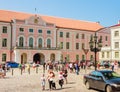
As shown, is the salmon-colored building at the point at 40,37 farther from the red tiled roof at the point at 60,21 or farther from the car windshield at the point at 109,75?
the car windshield at the point at 109,75

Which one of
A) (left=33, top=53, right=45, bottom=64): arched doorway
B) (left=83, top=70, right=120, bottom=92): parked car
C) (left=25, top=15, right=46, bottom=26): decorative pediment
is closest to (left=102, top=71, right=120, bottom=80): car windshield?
(left=83, top=70, right=120, bottom=92): parked car

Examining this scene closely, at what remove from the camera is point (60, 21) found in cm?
6656

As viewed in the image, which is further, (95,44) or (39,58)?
(39,58)

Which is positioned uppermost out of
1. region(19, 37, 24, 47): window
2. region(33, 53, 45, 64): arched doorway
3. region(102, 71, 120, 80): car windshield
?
region(19, 37, 24, 47): window

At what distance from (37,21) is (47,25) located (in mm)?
2790

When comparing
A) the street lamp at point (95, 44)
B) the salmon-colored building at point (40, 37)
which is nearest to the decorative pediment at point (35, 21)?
the salmon-colored building at point (40, 37)

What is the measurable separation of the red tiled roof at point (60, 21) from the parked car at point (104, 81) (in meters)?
39.8

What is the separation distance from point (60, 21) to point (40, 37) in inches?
376

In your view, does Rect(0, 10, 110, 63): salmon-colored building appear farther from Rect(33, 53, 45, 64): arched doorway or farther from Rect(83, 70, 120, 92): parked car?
Rect(83, 70, 120, 92): parked car

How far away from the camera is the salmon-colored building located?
54.8 m

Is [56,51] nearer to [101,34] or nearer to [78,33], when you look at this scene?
[78,33]

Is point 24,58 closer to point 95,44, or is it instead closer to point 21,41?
point 21,41

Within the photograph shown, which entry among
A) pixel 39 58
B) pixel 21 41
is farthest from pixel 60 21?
pixel 21 41

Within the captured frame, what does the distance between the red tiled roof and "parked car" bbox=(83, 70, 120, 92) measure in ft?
131
